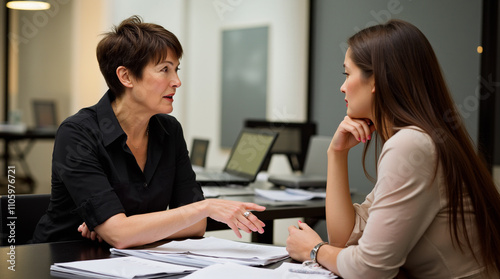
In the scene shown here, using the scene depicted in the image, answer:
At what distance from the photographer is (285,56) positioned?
4.98m

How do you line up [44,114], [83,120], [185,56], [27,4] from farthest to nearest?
1. [44,114]
2. [185,56]
3. [27,4]
4. [83,120]

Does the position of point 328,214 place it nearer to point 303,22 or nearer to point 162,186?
point 162,186

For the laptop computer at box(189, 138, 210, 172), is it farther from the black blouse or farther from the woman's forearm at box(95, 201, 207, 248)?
the woman's forearm at box(95, 201, 207, 248)

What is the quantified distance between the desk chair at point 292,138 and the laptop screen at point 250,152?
595mm

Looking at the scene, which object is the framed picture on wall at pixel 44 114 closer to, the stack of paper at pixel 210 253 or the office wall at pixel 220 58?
the office wall at pixel 220 58

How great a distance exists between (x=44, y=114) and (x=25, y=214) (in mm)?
5907

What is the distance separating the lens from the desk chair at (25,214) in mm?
1862

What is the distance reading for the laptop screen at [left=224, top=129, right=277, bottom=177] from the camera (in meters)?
2.75

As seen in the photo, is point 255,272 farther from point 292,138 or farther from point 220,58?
point 220,58

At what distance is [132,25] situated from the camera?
5.97 feet

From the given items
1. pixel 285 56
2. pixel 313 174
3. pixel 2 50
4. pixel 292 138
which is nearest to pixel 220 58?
pixel 285 56

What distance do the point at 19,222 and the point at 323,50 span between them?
134 inches

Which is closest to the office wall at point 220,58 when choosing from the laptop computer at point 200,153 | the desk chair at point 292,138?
the desk chair at point 292,138

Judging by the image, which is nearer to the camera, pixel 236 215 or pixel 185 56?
pixel 236 215
